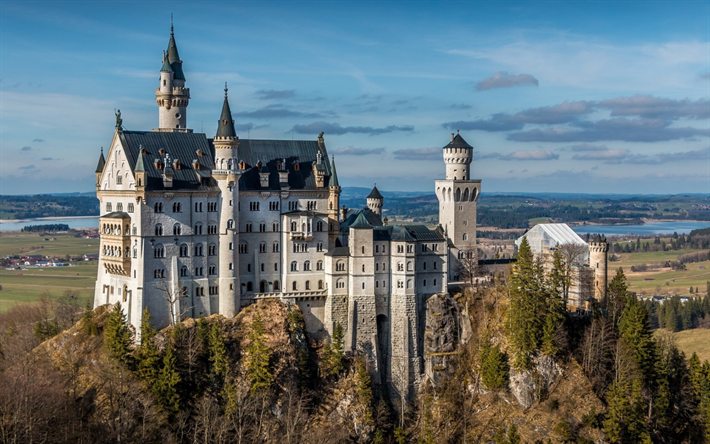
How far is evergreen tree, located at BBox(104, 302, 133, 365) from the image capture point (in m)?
84.9

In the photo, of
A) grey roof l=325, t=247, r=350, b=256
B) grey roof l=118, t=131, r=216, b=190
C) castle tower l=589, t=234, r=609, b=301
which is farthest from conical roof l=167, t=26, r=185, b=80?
castle tower l=589, t=234, r=609, b=301

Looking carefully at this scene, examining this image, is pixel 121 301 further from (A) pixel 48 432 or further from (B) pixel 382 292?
(B) pixel 382 292

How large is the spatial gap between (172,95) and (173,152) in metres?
10.1

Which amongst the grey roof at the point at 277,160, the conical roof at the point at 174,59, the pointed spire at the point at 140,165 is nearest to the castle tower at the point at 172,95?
the conical roof at the point at 174,59

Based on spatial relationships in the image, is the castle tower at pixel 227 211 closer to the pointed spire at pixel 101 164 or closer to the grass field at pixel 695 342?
the pointed spire at pixel 101 164

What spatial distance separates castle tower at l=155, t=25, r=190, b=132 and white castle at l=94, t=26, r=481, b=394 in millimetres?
124

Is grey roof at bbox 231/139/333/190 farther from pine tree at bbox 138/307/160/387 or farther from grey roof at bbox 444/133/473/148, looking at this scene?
pine tree at bbox 138/307/160/387

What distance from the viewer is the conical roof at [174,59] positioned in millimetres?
101375

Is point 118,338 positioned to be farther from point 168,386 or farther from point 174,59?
point 174,59

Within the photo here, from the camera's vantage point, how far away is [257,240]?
97750mm

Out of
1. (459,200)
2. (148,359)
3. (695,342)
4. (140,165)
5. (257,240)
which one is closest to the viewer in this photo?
(148,359)

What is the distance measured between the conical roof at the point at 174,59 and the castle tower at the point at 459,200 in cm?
3463

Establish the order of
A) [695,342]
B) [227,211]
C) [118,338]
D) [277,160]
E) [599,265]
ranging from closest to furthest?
[118,338] < [227,211] < [277,160] < [599,265] < [695,342]

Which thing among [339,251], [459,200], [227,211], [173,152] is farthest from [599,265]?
[173,152]
